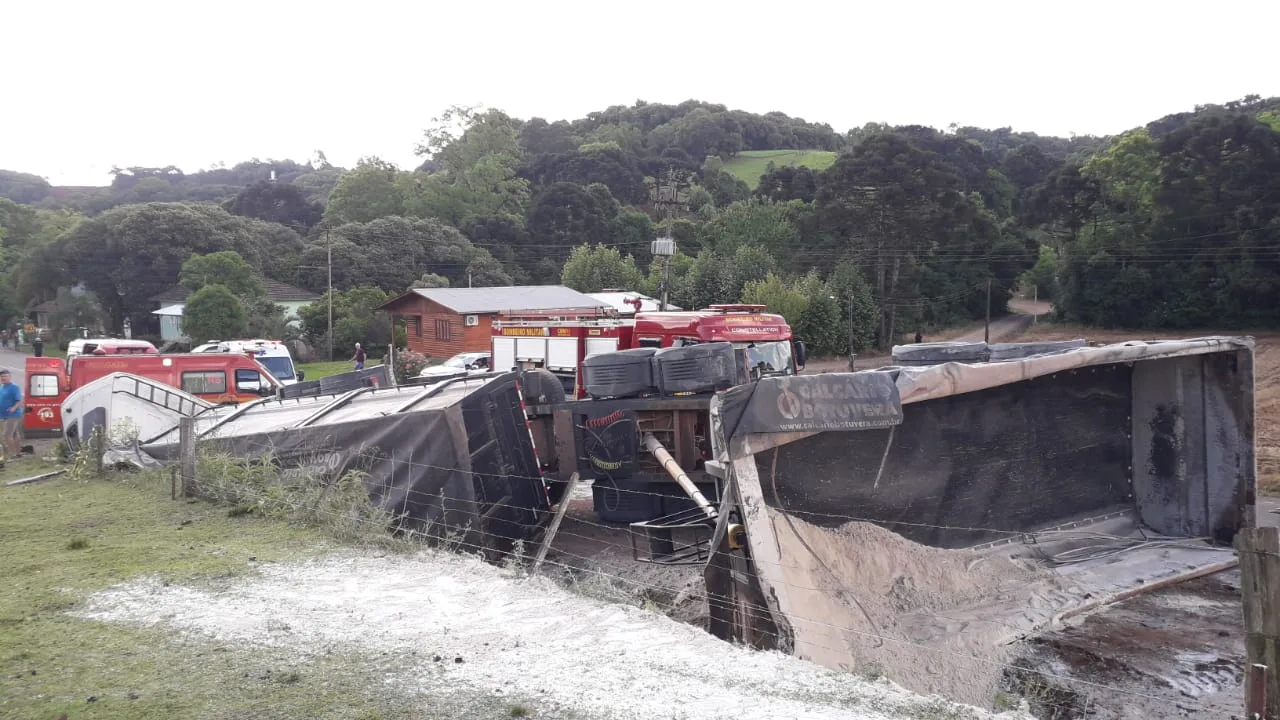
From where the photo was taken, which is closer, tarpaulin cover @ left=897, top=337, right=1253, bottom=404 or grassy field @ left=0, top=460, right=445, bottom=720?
grassy field @ left=0, top=460, right=445, bottom=720

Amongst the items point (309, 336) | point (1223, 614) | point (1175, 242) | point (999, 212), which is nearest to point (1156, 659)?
point (1223, 614)

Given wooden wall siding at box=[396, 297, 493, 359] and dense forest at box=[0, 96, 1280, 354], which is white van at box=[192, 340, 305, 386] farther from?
dense forest at box=[0, 96, 1280, 354]

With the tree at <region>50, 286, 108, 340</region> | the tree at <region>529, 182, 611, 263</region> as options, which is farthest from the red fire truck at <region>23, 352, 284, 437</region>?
the tree at <region>529, 182, 611, 263</region>

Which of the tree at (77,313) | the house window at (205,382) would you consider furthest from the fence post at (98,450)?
the tree at (77,313)

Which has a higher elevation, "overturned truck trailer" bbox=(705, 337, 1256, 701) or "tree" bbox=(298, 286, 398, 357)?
"tree" bbox=(298, 286, 398, 357)

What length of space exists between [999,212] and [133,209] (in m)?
56.9

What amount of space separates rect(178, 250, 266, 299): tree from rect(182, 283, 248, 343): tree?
17.5ft

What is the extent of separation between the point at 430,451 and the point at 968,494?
5567 millimetres

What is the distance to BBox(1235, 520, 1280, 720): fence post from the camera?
15.1 feet

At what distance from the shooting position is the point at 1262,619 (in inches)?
182

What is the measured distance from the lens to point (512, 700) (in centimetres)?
495

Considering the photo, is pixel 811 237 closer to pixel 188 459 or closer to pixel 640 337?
pixel 640 337

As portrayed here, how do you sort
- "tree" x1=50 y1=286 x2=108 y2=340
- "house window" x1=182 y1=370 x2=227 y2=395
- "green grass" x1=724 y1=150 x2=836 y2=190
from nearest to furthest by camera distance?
"house window" x1=182 y1=370 x2=227 y2=395 → "tree" x1=50 y1=286 x2=108 y2=340 → "green grass" x1=724 y1=150 x2=836 y2=190

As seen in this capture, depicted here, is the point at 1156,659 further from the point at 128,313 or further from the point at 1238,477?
the point at 128,313
